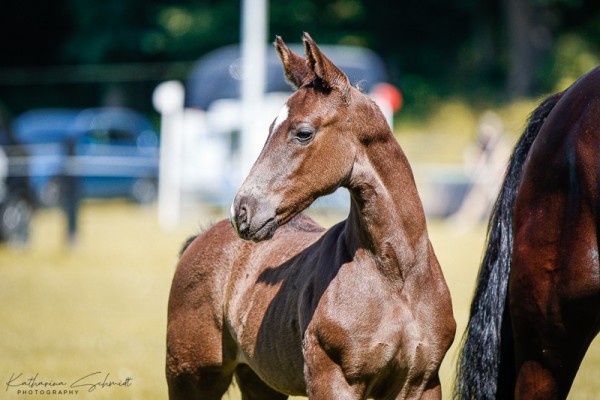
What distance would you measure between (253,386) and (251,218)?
4.80 feet

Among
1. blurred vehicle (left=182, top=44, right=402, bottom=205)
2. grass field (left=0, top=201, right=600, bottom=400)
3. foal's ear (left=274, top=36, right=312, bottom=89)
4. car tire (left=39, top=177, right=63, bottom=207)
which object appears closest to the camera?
foal's ear (left=274, top=36, right=312, bottom=89)

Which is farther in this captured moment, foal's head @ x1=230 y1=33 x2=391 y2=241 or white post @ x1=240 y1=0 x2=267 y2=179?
white post @ x1=240 y1=0 x2=267 y2=179

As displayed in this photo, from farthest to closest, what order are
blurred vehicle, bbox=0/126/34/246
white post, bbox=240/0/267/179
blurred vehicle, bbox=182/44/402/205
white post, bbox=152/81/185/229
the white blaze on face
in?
1. blurred vehicle, bbox=182/44/402/205
2. white post, bbox=152/81/185/229
3. white post, bbox=240/0/267/179
4. blurred vehicle, bbox=0/126/34/246
5. the white blaze on face

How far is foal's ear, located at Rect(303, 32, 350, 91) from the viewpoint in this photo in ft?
11.3

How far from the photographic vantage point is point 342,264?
365 cm

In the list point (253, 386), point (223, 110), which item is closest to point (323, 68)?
point (253, 386)

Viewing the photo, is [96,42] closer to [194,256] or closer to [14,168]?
[14,168]

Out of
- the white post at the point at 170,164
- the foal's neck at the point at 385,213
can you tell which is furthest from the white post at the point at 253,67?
the foal's neck at the point at 385,213

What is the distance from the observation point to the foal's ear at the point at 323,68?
3456mm

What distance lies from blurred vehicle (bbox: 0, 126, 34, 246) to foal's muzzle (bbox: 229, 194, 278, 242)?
11812 millimetres

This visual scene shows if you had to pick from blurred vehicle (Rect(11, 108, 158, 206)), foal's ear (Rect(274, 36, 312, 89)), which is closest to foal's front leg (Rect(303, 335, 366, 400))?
foal's ear (Rect(274, 36, 312, 89))

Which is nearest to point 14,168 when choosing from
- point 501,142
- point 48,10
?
point 501,142

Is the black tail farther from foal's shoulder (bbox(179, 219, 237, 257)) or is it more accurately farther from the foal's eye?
foal's shoulder (bbox(179, 219, 237, 257))

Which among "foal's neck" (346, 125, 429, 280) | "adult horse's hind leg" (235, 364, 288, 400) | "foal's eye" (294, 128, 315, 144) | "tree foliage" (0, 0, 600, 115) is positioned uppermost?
"tree foliage" (0, 0, 600, 115)
